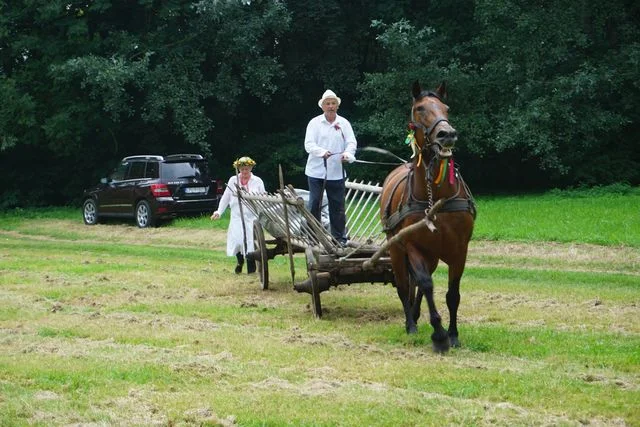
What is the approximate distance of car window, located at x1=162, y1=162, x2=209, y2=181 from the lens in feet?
90.0

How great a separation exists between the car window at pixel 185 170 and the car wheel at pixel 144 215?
984mm

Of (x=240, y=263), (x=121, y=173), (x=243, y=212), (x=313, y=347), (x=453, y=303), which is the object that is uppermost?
(x=121, y=173)

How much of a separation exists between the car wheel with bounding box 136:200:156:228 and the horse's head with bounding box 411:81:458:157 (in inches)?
739

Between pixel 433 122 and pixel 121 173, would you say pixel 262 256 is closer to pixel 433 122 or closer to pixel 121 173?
pixel 433 122

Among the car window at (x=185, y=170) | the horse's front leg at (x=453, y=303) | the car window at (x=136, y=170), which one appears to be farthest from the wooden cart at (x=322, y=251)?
the car window at (x=136, y=170)

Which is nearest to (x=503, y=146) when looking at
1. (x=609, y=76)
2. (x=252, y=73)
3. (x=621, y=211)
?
(x=609, y=76)

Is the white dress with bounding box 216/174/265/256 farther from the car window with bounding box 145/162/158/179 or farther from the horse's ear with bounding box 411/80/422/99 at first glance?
the car window with bounding box 145/162/158/179

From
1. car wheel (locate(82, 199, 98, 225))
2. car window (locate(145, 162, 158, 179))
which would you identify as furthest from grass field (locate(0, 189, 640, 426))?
car wheel (locate(82, 199, 98, 225))


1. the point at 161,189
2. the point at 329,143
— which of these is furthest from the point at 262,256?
the point at 161,189

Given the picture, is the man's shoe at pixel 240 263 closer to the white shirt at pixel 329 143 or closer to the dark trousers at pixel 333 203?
the dark trousers at pixel 333 203

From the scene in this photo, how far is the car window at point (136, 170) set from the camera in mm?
28328

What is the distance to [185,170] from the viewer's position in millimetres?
27641

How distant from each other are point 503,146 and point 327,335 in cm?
1845

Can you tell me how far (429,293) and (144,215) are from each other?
1948 centimetres
